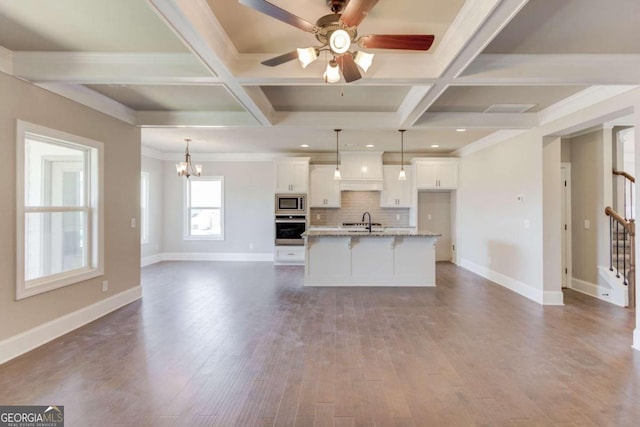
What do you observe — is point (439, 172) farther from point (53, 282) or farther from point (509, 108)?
point (53, 282)

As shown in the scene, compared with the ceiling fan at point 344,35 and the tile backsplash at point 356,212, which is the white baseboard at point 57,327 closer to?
the ceiling fan at point 344,35

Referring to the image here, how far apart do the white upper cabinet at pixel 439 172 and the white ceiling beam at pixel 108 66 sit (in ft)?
18.2

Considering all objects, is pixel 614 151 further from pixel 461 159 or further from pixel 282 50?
pixel 282 50

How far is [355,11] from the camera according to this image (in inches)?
75.4

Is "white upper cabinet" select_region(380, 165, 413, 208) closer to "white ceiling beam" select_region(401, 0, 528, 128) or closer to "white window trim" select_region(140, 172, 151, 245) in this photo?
"white ceiling beam" select_region(401, 0, 528, 128)

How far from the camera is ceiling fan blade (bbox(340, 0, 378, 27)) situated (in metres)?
1.84

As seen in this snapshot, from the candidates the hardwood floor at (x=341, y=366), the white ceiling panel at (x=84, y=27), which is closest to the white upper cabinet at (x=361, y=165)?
the hardwood floor at (x=341, y=366)

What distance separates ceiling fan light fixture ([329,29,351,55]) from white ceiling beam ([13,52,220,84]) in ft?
4.62

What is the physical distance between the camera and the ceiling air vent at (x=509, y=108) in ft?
13.8

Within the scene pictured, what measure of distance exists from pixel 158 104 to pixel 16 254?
2365mm

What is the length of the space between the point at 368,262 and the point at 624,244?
375 cm

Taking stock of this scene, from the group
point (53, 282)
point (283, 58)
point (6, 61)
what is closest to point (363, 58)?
point (283, 58)

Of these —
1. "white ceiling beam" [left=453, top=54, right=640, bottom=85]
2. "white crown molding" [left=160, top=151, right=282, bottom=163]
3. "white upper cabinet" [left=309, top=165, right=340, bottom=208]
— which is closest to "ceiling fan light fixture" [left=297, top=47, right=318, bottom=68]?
"white ceiling beam" [left=453, top=54, right=640, bottom=85]

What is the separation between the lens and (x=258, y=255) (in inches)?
316
